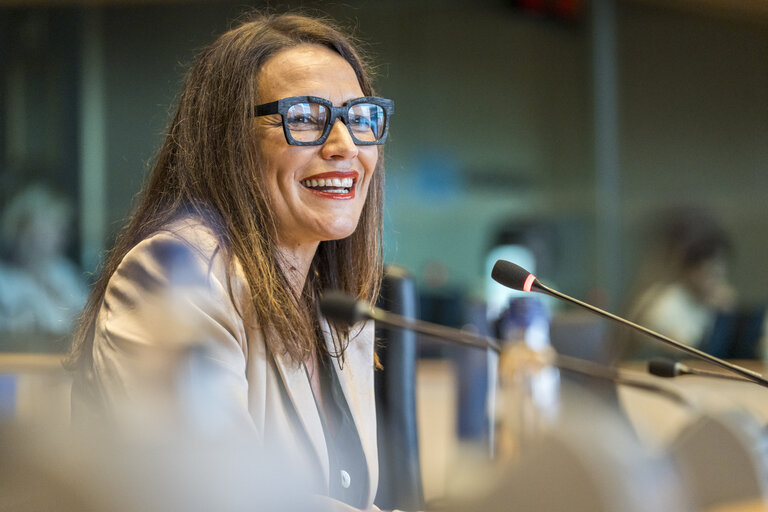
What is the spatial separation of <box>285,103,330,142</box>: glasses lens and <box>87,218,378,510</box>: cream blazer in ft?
0.66

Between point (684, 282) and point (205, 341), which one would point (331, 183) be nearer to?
point (205, 341)

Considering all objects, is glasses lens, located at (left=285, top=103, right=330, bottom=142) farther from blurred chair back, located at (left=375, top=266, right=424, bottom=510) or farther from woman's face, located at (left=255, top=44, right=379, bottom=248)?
blurred chair back, located at (left=375, top=266, right=424, bottom=510)

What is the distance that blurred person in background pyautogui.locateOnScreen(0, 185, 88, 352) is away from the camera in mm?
5340

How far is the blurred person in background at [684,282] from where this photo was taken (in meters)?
4.01

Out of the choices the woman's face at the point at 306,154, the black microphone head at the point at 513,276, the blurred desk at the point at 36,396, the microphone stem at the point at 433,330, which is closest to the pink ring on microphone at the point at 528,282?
the black microphone head at the point at 513,276

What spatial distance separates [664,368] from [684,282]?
2776mm

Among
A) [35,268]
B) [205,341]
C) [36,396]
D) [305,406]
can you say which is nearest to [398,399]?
[305,406]

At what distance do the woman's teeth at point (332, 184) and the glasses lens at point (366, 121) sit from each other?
0.07 meters

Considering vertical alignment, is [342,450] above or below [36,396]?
below

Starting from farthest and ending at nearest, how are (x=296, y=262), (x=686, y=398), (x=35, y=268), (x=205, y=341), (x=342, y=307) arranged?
(x=35, y=268) < (x=686, y=398) < (x=296, y=262) < (x=342, y=307) < (x=205, y=341)

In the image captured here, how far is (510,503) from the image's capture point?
2.11 ft

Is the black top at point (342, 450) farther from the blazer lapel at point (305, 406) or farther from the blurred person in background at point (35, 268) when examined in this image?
the blurred person in background at point (35, 268)

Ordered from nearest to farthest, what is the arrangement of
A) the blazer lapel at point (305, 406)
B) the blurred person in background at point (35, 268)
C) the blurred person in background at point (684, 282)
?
the blazer lapel at point (305, 406) < the blurred person in background at point (684, 282) < the blurred person in background at point (35, 268)

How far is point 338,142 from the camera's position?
1.45 metres
